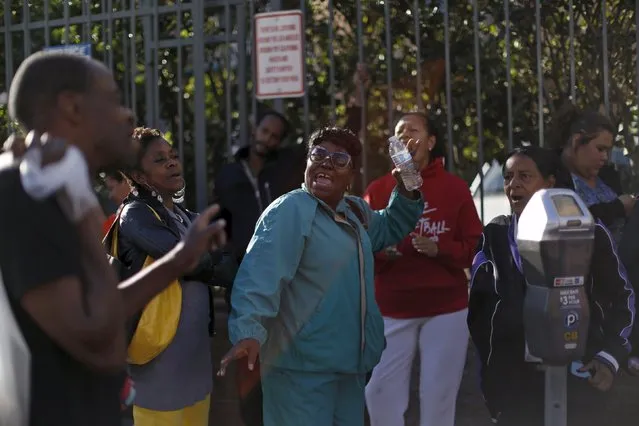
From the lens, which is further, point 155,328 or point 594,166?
point 594,166

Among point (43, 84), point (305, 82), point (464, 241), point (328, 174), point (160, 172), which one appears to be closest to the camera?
point (43, 84)

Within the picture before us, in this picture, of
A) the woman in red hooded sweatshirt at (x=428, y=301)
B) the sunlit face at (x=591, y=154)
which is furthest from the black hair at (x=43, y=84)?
the sunlit face at (x=591, y=154)

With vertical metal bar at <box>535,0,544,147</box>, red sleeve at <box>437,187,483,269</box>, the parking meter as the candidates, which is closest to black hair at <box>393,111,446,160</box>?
red sleeve at <box>437,187,483,269</box>

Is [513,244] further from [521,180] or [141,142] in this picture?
[141,142]

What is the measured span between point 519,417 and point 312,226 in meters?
1.03

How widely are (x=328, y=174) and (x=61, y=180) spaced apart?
2160 mm

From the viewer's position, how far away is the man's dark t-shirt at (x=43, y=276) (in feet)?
8.28

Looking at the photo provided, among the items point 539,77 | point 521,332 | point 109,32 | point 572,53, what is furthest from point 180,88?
point 521,332

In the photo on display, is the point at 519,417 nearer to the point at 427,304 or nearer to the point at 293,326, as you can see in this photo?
the point at 293,326

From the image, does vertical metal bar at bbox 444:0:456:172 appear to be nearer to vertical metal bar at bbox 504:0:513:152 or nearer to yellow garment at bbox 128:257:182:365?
vertical metal bar at bbox 504:0:513:152

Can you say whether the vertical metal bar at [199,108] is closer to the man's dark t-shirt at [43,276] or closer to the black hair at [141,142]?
the black hair at [141,142]

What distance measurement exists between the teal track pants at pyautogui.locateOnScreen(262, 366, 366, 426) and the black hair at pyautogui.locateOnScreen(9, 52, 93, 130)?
1.98 meters

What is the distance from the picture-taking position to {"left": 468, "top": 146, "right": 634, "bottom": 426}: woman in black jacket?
4312 mm

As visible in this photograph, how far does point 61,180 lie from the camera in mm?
2551
